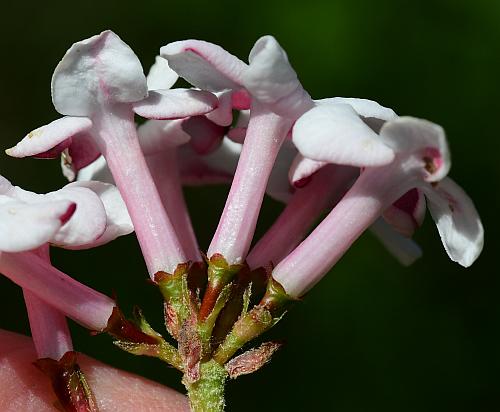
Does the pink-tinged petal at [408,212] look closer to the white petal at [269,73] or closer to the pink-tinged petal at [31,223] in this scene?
the white petal at [269,73]

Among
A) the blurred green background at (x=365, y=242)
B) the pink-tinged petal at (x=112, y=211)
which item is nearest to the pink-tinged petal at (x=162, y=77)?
the pink-tinged petal at (x=112, y=211)

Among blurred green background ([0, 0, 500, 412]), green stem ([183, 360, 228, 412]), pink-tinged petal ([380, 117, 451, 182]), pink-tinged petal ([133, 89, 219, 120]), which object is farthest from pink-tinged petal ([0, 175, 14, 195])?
blurred green background ([0, 0, 500, 412])

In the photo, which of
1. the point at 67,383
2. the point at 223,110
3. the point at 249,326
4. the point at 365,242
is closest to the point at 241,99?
the point at 223,110

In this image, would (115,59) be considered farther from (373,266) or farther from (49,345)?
(373,266)

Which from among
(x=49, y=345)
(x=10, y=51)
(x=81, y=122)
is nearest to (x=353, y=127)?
(x=81, y=122)

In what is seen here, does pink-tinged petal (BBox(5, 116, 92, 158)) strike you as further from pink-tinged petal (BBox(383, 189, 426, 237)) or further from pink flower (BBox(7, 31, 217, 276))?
pink-tinged petal (BBox(383, 189, 426, 237))

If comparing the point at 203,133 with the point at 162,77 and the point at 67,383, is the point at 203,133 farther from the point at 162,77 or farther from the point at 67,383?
the point at 67,383

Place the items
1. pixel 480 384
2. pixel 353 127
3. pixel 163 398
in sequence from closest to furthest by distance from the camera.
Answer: pixel 353 127, pixel 163 398, pixel 480 384
